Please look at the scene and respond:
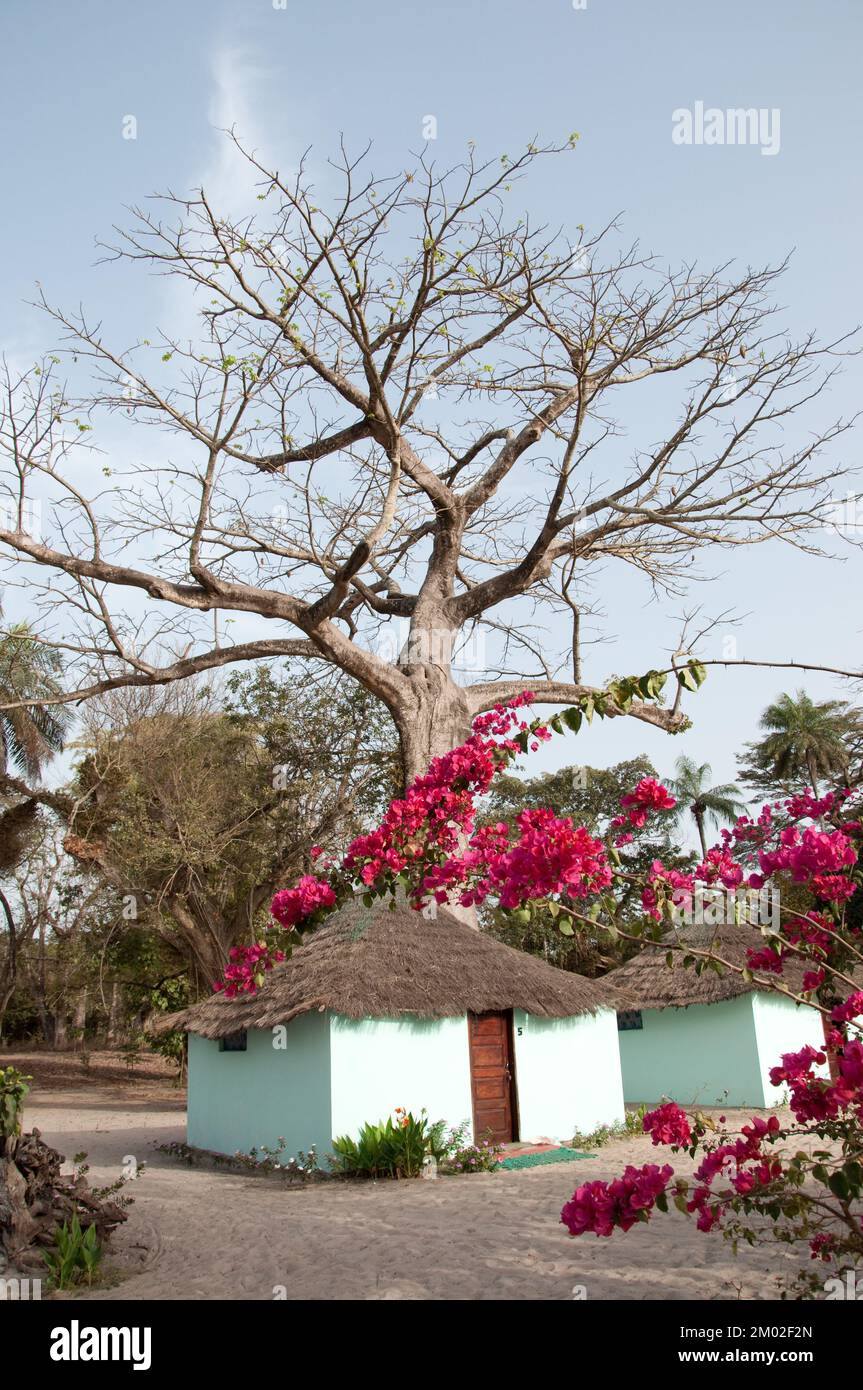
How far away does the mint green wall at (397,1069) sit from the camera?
10.8m

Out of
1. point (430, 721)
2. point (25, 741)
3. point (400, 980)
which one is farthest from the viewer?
point (25, 741)

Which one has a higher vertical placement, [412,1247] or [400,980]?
[400,980]

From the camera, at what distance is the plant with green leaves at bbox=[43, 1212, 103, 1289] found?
20.0 feet

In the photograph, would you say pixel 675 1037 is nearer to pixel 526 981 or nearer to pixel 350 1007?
pixel 526 981

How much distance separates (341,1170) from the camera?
34.6ft

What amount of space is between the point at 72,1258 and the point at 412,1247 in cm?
224

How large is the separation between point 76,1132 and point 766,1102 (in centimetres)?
1119

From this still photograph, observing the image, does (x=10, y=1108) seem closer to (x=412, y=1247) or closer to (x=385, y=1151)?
(x=412, y=1247)

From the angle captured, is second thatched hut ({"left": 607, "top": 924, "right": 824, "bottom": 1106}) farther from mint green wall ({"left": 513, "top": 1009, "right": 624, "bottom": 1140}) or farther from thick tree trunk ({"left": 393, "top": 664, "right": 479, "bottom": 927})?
thick tree trunk ({"left": 393, "top": 664, "right": 479, "bottom": 927})

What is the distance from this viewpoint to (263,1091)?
12023 mm
